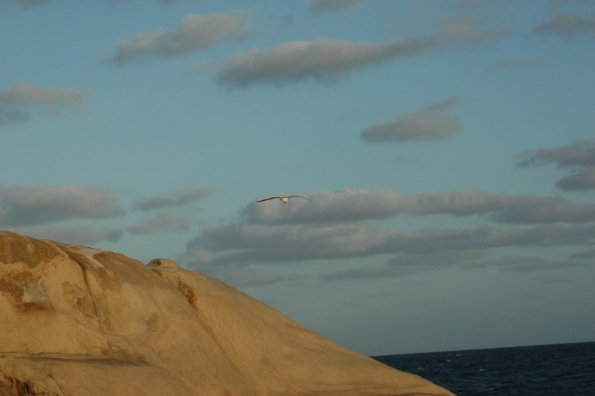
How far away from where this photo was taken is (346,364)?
2306 centimetres

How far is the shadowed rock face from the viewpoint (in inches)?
737

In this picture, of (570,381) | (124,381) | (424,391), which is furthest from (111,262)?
(570,381)

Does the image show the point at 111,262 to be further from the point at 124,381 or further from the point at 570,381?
the point at 570,381

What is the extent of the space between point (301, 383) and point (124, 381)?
482cm

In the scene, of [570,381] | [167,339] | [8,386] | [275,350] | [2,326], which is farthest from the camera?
[570,381]

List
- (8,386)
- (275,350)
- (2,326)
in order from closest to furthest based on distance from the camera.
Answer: (8,386)
(2,326)
(275,350)

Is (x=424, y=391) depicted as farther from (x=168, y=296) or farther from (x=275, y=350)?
(x=168, y=296)

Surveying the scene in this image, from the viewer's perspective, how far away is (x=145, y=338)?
20.8 metres

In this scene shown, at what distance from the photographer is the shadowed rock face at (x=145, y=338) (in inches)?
737

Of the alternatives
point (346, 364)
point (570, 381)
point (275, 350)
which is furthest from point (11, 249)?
point (570, 381)

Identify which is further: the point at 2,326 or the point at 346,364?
the point at 346,364

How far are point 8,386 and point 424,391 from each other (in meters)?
9.73

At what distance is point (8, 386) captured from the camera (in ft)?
57.4

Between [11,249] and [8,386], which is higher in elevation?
[11,249]
